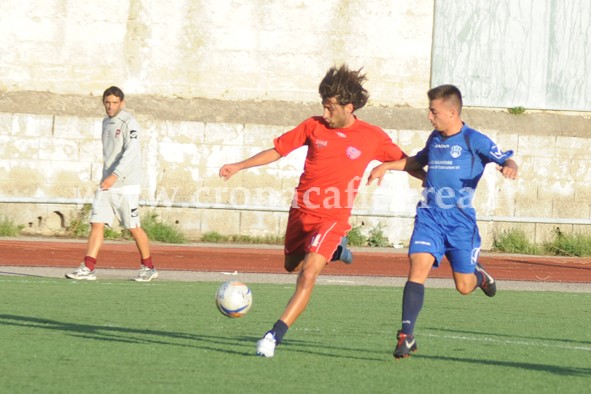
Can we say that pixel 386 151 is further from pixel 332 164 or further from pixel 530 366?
pixel 530 366

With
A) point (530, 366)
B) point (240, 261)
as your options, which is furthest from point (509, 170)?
point (240, 261)

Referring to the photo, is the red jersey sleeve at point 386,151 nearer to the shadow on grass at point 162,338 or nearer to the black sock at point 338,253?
the black sock at point 338,253

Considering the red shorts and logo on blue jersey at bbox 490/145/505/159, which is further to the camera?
logo on blue jersey at bbox 490/145/505/159

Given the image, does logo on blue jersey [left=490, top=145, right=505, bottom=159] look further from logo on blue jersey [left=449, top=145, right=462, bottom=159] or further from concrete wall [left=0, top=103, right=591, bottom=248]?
concrete wall [left=0, top=103, right=591, bottom=248]

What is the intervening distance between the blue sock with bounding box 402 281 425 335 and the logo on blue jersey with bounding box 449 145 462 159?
1.01 meters

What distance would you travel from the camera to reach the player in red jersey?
8.20 meters

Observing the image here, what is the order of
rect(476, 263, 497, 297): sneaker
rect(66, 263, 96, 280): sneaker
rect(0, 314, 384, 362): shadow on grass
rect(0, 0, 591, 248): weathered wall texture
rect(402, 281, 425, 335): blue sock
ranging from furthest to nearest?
rect(0, 0, 591, 248): weathered wall texture, rect(66, 263, 96, 280): sneaker, rect(476, 263, 497, 297): sneaker, rect(0, 314, 384, 362): shadow on grass, rect(402, 281, 425, 335): blue sock

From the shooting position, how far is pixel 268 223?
71.9 feet

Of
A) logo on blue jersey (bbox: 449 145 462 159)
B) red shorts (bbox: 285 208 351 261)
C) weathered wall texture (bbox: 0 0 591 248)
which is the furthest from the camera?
weathered wall texture (bbox: 0 0 591 248)

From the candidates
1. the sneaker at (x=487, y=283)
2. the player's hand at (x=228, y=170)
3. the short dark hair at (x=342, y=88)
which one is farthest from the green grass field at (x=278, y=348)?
the short dark hair at (x=342, y=88)

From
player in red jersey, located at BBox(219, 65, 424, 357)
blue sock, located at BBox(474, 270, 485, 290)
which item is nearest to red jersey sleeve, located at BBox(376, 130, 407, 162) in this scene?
player in red jersey, located at BBox(219, 65, 424, 357)

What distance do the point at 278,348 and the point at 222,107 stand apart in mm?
15154

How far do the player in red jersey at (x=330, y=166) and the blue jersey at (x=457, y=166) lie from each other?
1.57ft

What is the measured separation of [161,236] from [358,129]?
42.0ft
